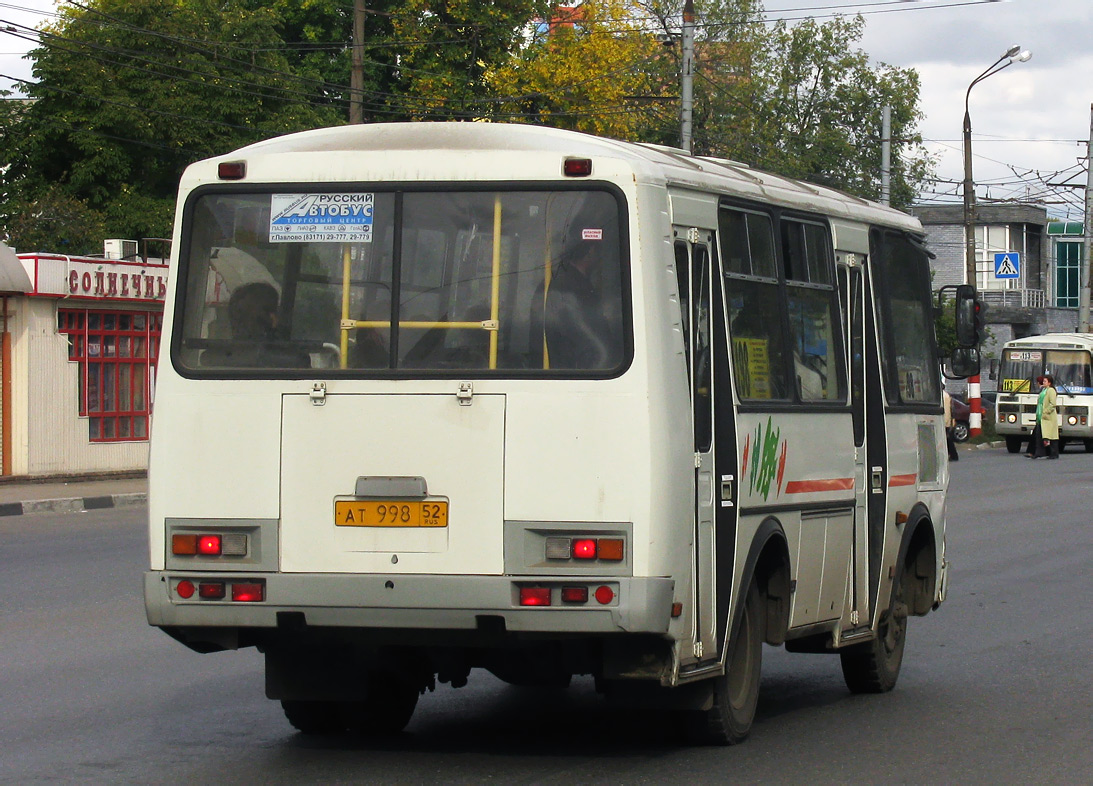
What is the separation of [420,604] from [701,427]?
53.0 inches

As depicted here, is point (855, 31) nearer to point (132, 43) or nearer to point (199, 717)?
point (132, 43)

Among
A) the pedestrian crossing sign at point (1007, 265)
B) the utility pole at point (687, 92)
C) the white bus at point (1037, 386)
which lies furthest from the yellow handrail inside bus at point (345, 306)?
the pedestrian crossing sign at point (1007, 265)

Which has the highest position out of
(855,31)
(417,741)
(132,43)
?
(855,31)

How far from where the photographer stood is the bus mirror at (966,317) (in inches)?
416

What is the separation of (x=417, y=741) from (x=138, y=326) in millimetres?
21988

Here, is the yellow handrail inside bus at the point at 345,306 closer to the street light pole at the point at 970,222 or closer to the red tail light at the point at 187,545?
the red tail light at the point at 187,545

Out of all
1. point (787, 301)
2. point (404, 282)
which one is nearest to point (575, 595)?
point (404, 282)

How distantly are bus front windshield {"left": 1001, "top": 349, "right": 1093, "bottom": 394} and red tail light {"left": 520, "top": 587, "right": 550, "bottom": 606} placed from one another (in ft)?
127

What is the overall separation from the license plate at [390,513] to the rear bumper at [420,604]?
0.20 metres

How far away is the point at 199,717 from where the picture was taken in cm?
823

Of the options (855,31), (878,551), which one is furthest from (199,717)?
(855,31)

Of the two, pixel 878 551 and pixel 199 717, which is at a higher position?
pixel 878 551

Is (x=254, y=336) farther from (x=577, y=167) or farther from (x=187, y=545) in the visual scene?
(x=577, y=167)

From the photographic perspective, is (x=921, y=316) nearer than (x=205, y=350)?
No
